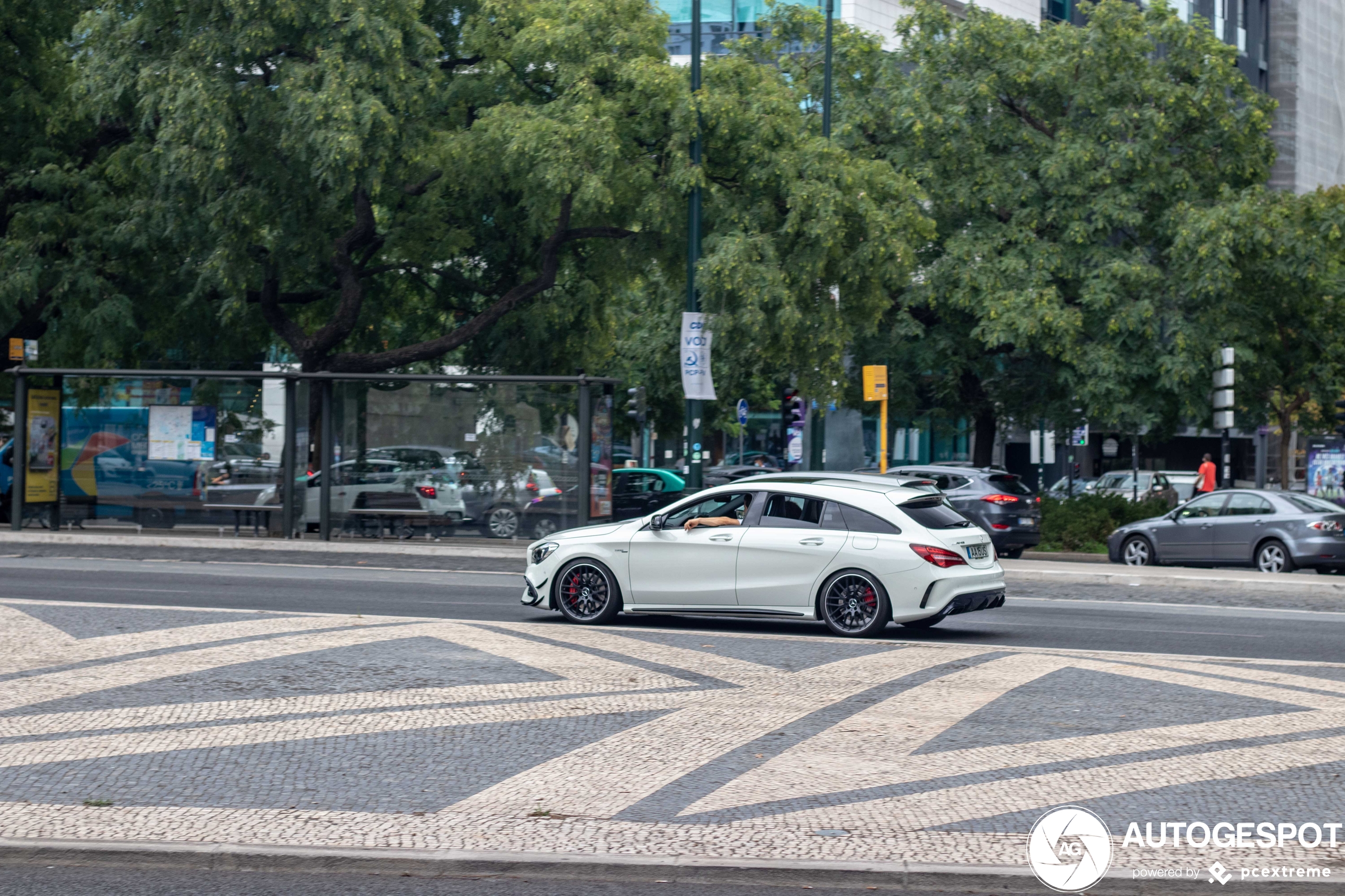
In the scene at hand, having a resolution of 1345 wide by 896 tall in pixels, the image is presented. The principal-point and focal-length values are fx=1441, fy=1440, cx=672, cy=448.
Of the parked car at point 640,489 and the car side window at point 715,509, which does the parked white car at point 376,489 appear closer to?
the parked car at point 640,489

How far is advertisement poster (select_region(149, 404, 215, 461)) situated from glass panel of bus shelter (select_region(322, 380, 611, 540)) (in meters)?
2.28

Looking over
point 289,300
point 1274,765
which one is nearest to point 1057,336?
point 289,300

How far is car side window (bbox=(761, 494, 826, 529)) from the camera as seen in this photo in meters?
13.1

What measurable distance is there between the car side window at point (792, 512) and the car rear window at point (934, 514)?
75 centimetres

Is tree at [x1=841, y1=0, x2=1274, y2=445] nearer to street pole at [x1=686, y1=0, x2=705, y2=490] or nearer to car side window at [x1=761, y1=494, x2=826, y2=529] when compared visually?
street pole at [x1=686, y1=0, x2=705, y2=490]

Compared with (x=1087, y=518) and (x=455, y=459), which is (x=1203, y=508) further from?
(x=455, y=459)

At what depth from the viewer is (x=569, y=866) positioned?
5.69m

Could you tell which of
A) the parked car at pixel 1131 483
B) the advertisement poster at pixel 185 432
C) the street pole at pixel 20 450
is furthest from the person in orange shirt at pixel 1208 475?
the street pole at pixel 20 450

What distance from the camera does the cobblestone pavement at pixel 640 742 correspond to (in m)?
6.20

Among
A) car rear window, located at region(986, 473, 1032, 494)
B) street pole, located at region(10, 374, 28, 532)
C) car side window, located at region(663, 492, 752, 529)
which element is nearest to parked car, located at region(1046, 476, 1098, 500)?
car rear window, located at region(986, 473, 1032, 494)

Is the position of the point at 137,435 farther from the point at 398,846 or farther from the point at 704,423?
the point at 704,423

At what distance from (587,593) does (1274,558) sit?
44.5 ft

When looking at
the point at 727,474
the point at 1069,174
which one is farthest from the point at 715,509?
the point at 1069,174

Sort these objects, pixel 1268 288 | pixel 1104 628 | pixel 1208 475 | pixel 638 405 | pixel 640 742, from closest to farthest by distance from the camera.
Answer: pixel 640 742, pixel 1104 628, pixel 638 405, pixel 1208 475, pixel 1268 288
